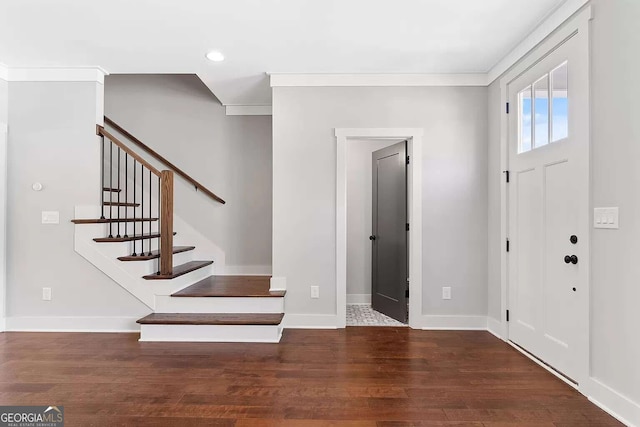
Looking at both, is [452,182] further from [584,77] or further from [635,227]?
[635,227]

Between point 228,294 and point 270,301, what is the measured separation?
41 cm

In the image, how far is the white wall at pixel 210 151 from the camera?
4.86m

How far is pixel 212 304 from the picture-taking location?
342 centimetres

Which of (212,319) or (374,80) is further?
(374,80)

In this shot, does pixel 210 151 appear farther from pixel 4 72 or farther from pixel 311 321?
pixel 311 321

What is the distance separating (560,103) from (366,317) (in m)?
2.78

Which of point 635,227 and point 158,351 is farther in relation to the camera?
point 158,351

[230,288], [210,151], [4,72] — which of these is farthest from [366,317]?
[4,72]

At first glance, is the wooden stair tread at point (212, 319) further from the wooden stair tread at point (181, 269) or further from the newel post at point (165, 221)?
the newel post at point (165, 221)

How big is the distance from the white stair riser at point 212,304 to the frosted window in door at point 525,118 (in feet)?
8.51

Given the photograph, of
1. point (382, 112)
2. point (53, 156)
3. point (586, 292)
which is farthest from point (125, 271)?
point (586, 292)

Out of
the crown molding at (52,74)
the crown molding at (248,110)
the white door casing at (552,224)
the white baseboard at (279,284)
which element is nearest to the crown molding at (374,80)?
the white door casing at (552,224)

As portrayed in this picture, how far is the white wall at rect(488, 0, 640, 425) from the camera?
190 centimetres

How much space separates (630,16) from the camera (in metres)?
1.92
